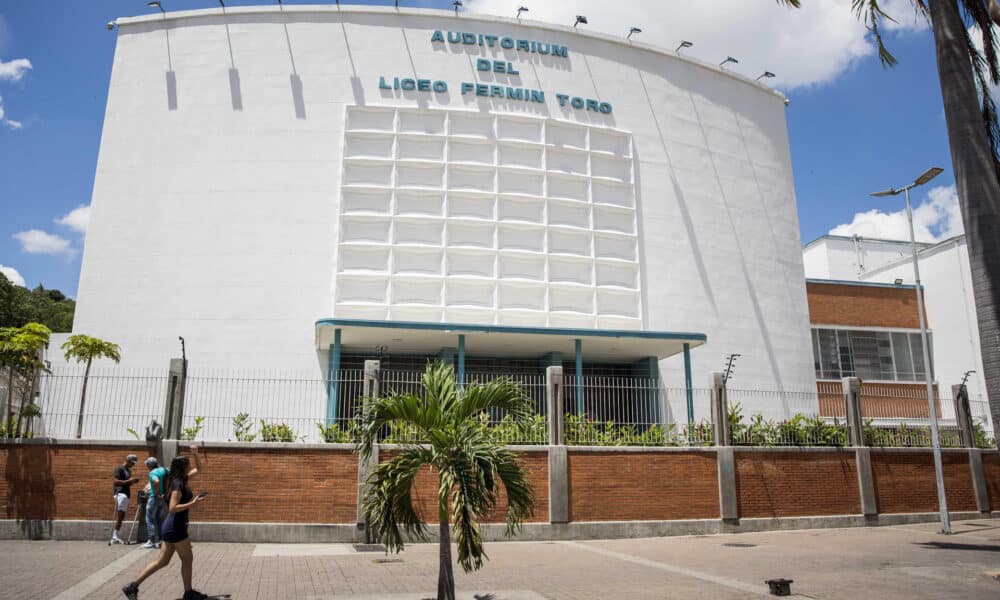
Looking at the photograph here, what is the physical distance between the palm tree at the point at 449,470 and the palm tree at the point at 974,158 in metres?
8.17

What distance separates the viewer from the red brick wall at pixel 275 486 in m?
15.0

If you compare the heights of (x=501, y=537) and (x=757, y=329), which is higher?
(x=757, y=329)

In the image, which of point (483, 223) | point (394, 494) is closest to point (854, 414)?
Answer: point (483, 223)

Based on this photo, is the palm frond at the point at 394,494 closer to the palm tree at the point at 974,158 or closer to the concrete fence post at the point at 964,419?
the palm tree at the point at 974,158

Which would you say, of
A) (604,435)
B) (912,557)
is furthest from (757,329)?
(912,557)

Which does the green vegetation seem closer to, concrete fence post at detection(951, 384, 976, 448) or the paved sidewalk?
the paved sidewalk

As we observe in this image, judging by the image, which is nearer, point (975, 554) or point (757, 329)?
point (975, 554)

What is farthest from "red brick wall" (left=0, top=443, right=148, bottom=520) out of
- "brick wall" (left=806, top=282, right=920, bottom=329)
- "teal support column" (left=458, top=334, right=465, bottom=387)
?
"brick wall" (left=806, top=282, right=920, bottom=329)

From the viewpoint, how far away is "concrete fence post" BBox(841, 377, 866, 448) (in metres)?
19.0

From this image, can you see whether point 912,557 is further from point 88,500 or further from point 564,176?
point 564,176

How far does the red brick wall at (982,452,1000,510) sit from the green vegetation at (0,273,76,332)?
136 ft

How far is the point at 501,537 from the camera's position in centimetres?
1571

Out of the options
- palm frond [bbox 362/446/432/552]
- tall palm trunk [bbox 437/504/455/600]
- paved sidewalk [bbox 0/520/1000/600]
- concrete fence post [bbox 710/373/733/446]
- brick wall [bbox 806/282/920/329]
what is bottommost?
paved sidewalk [bbox 0/520/1000/600]

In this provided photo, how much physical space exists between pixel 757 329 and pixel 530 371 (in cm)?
1019
